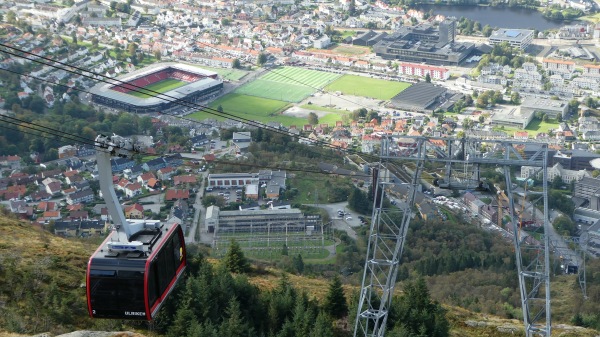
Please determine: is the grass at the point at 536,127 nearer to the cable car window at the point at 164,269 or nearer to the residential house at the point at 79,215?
the residential house at the point at 79,215

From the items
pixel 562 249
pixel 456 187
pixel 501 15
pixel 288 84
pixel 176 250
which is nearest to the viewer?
pixel 176 250

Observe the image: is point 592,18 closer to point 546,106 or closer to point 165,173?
point 546,106

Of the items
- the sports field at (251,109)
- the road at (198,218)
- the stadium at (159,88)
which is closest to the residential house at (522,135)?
the sports field at (251,109)

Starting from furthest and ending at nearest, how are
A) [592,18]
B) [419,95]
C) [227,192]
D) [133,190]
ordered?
[592,18], [419,95], [227,192], [133,190]

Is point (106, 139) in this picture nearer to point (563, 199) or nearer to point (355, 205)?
point (355, 205)

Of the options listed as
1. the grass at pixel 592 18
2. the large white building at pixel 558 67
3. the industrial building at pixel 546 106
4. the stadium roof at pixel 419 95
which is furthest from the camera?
the grass at pixel 592 18

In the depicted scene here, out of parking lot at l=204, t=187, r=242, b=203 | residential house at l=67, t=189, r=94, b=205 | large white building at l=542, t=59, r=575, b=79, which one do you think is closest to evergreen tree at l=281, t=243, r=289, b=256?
parking lot at l=204, t=187, r=242, b=203

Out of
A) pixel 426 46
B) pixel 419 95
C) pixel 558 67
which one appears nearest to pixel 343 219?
pixel 419 95

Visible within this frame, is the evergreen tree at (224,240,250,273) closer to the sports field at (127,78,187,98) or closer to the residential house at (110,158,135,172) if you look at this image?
the residential house at (110,158,135,172)
